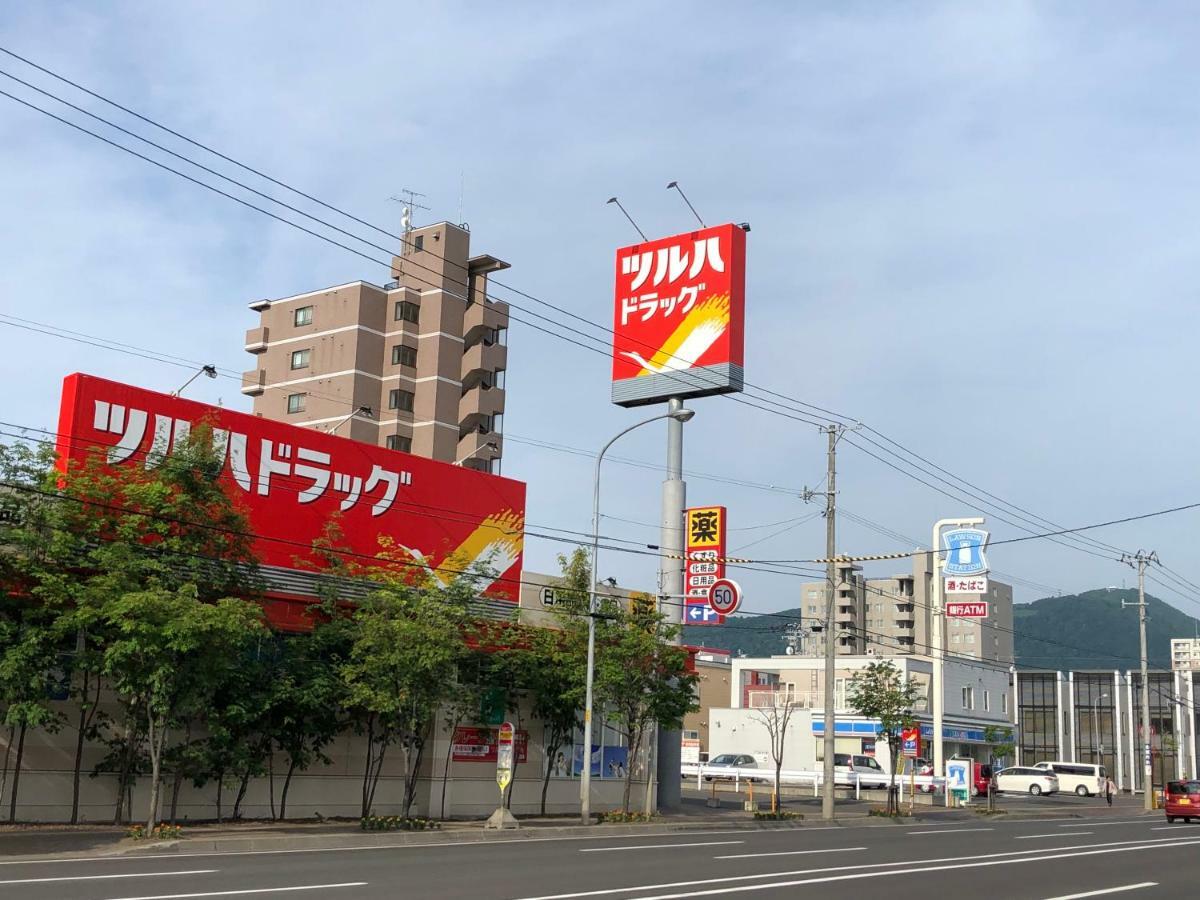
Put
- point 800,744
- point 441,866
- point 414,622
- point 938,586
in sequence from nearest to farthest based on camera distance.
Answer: point 441,866, point 414,622, point 800,744, point 938,586

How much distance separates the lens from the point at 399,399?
80.9m

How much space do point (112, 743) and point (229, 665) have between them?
3.41 meters

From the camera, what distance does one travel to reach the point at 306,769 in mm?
30609

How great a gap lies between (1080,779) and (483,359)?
47.2 m

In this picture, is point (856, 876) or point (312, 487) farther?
point (312, 487)

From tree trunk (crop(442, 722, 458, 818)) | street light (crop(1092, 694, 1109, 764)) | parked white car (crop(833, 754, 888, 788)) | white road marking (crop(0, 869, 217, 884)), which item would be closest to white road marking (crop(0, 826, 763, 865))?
white road marking (crop(0, 869, 217, 884))

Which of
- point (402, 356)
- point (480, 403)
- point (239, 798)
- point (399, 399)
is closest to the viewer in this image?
point (239, 798)

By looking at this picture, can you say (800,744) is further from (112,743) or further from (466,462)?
(112,743)

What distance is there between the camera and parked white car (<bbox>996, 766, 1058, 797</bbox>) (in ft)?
246

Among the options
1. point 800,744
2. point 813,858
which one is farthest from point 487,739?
point 800,744

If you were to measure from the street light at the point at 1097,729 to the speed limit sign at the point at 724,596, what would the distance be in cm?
6592

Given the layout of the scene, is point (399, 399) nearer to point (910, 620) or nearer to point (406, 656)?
point (406, 656)

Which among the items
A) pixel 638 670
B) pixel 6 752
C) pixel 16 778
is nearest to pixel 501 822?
pixel 638 670

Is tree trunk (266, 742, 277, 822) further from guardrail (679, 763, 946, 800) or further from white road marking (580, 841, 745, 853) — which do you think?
guardrail (679, 763, 946, 800)
